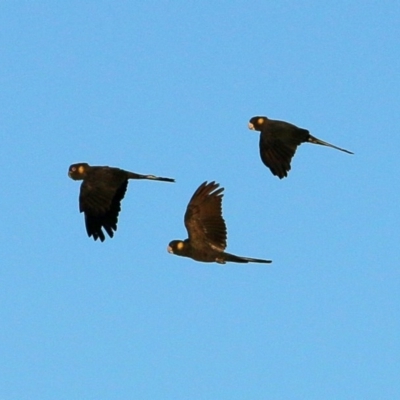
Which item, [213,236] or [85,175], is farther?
[85,175]

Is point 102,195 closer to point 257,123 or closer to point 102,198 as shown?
point 102,198

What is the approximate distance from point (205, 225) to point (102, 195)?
253 cm

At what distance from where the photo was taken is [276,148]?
24.5 meters

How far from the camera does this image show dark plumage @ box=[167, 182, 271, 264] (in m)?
23.0

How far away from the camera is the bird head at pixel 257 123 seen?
84.6 ft

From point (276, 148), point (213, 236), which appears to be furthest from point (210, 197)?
point (276, 148)

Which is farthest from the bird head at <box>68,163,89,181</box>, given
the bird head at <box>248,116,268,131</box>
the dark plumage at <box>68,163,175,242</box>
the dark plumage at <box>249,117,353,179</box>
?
the bird head at <box>248,116,268,131</box>

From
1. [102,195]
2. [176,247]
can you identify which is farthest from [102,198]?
[176,247]

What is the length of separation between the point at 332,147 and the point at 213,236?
3664 mm

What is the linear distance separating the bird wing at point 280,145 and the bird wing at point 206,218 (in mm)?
1635

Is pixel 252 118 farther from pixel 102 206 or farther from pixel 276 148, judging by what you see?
pixel 102 206

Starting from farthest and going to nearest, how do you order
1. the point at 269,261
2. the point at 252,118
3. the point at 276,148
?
the point at 252,118, the point at 276,148, the point at 269,261

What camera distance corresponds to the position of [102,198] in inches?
955

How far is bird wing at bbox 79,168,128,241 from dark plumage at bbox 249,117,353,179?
10.1 ft
